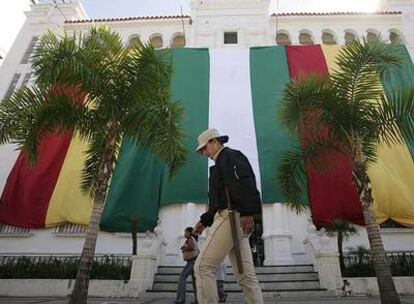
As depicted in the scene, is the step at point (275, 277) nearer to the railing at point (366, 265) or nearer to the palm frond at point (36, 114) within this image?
the railing at point (366, 265)

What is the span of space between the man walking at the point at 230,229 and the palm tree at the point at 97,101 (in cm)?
428

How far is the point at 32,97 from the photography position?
7672 millimetres

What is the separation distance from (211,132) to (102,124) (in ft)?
15.0

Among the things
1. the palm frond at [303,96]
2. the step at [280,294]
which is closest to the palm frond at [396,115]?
the palm frond at [303,96]

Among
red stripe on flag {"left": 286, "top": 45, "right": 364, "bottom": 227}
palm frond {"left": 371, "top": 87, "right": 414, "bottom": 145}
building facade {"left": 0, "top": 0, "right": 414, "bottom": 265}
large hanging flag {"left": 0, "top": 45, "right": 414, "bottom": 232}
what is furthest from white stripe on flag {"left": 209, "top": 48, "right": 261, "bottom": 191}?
A: palm frond {"left": 371, "top": 87, "right": 414, "bottom": 145}

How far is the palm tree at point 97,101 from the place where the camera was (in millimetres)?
7285

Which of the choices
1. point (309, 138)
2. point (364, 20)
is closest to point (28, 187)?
point (309, 138)

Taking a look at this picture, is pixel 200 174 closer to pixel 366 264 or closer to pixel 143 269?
pixel 143 269

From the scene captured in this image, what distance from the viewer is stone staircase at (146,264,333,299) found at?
339 inches

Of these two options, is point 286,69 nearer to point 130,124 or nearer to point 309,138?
point 309,138

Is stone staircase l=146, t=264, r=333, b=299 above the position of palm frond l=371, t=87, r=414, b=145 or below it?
below

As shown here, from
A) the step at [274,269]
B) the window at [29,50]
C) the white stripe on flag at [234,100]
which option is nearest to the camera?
the step at [274,269]

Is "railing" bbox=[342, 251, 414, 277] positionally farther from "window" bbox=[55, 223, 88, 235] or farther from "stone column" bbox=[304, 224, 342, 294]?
"window" bbox=[55, 223, 88, 235]

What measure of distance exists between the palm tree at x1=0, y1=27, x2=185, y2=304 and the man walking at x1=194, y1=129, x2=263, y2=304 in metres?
4.28
